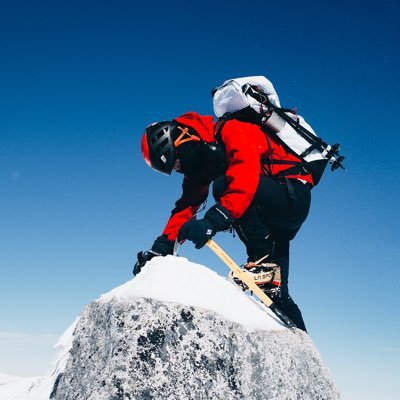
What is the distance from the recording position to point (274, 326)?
13.8ft

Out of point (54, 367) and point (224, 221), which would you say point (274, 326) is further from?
point (54, 367)

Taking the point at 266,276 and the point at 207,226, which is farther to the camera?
the point at 266,276

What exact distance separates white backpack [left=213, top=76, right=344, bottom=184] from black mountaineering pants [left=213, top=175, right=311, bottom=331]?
0.93ft

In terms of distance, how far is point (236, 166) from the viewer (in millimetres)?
4496

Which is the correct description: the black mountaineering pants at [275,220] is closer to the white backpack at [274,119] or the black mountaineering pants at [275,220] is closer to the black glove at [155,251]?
the white backpack at [274,119]

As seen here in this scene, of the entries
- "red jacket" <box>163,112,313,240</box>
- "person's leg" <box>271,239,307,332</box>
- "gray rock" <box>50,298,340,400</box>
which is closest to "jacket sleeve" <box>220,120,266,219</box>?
"red jacket" <box>163,112,313,240</box>

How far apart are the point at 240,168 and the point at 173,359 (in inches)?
77.9

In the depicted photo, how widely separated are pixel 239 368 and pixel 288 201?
2092 mm

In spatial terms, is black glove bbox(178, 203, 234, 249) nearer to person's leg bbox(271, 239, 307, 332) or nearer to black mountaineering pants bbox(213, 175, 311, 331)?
black mountaineering pants bbox(213, 175, 311, 331)

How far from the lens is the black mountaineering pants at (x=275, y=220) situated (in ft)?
16.1

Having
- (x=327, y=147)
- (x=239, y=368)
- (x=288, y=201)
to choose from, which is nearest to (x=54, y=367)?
(x=239, y=368)

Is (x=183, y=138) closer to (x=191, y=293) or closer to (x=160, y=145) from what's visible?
(x=160, y=145)

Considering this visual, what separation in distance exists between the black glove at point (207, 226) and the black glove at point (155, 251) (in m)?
1.00

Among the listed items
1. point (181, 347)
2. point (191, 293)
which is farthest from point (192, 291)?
point (181, 347)
